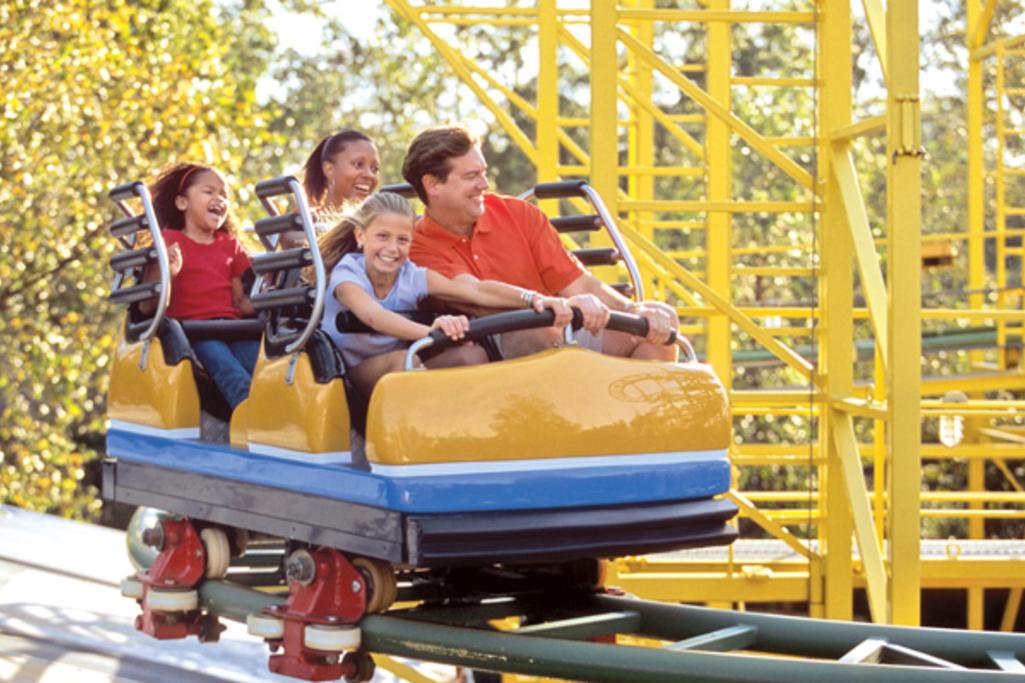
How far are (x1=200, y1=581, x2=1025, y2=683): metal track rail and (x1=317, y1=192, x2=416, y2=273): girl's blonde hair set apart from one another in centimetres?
88

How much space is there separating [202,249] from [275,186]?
2.05ft

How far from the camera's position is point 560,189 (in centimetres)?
461

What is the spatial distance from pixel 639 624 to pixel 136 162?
6967mm

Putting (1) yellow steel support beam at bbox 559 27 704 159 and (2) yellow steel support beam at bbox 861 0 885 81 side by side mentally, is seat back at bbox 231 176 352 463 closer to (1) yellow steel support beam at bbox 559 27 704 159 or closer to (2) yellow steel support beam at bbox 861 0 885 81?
(2) yellow steel support beam at bbox 861 0 885 81

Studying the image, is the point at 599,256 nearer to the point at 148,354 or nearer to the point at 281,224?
the point at 281,224

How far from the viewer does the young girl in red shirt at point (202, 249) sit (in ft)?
16.2

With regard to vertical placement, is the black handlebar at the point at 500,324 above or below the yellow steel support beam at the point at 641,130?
below

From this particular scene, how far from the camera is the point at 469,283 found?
4027 mm

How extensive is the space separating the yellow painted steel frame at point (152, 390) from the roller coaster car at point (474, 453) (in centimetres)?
31

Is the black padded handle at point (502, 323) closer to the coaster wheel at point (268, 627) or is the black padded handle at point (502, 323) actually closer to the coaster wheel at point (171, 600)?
the coaster wheel at point (268, 627)

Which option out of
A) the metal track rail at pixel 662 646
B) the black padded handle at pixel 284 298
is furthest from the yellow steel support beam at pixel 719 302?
the black padded handle at pixel 284 298

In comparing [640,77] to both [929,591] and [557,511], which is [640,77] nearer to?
[929,591]

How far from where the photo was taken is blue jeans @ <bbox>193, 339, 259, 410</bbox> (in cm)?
466

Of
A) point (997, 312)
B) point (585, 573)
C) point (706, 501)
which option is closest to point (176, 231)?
point (585, 573)
